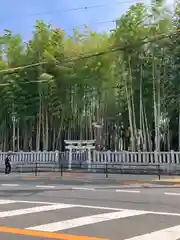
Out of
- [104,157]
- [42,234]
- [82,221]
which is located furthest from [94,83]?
[42,234]

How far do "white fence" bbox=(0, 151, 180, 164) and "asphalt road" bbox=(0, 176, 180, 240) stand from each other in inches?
290

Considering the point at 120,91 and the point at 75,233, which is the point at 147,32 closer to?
the point at 120,91

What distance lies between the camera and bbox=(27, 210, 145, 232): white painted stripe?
21.2 feet

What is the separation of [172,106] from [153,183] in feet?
22.0

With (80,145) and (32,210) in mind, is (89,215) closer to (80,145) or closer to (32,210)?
(32,210)

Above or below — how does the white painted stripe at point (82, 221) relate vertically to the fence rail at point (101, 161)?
Answer: below

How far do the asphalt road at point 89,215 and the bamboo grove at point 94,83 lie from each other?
9696mm

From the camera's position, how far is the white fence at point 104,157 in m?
19.3

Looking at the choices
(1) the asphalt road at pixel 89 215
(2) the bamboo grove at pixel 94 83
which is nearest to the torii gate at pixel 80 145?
(2) the bamboo grove at pixel 94 83

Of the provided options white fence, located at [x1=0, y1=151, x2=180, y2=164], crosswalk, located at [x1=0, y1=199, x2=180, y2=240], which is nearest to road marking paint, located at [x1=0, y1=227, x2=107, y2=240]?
crosswalk, located at [x1=0, y1=199, x2=180, y2=240]

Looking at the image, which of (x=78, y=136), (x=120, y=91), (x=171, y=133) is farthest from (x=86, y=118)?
(x=171, y=133)

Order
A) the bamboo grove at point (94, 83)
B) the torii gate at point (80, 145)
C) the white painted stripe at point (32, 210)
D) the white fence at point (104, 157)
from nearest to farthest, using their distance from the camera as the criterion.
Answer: the white painted stripe at point (32, 210) < the white fence at point (104, 157) < the bamboo grove at point (94, 83) < the torii gate at point (80, 145)

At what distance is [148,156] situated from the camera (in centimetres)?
1964

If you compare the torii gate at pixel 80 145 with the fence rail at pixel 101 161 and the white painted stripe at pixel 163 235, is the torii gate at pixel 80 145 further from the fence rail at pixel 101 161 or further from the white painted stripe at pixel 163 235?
the white painted stripe at pixel 163 235
